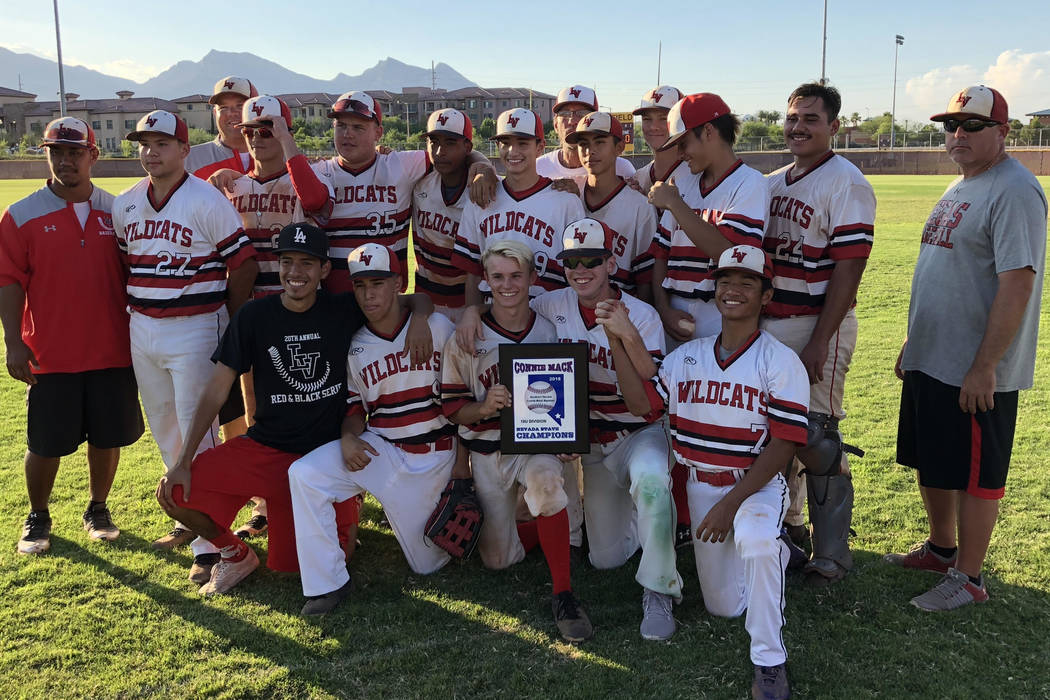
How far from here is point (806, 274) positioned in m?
4.63

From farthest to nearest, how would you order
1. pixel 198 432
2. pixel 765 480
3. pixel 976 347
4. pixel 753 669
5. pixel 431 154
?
1. pixel 431 154
2. pixel 198 432
3. pixel 976 347
4. pixel 765 480
5. pixel 753 669

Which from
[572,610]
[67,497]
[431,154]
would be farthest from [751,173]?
[67,497]

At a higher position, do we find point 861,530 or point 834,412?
point 834,412

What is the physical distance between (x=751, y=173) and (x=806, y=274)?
671 millimetres

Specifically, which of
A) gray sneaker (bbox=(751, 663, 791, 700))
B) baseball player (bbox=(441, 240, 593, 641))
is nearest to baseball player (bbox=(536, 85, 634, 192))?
baseball player (bbox=(441, 240, 593, 641))

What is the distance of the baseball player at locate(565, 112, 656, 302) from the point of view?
5.04 meters

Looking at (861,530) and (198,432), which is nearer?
(198,432)

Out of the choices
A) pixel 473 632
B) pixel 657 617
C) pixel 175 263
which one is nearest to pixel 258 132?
pixel 175 263

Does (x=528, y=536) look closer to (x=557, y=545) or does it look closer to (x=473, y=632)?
(x=557, y=545)

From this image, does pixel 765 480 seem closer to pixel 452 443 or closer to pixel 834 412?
pixel 834 412

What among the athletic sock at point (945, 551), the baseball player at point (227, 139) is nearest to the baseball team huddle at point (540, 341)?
the athletic sock at point (945, 551)

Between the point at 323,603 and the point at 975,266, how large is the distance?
3938 millimetres

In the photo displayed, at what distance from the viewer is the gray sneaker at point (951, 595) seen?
4242 millimetres

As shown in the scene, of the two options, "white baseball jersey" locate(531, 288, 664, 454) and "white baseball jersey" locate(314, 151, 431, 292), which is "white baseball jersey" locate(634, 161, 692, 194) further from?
"white baseball jersey" locate(314, 151, 431, 292)
